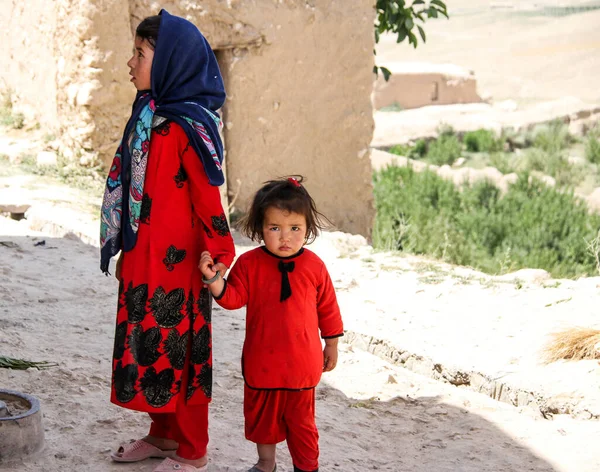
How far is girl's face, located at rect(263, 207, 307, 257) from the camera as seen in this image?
2.40 metres

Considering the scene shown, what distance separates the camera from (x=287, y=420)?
2461mm

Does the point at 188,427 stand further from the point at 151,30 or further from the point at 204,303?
the point at 151,30

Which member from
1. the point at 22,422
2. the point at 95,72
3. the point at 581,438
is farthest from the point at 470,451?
the point at 95,72

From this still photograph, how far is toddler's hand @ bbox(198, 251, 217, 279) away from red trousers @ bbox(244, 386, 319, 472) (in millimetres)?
379

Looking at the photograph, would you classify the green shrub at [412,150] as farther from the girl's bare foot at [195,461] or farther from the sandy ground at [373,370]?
the girl's bare foot at [195,461]

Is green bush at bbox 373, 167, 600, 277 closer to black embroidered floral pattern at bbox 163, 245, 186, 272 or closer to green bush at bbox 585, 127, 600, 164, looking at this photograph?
green bush at bbox 585, 127, 600, 164

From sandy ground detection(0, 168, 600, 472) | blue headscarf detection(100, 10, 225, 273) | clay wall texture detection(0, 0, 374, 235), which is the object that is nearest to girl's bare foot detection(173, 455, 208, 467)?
sandy ground detection(0, 168, 600, 472)

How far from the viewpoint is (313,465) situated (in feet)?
8.12

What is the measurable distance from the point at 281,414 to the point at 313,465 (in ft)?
0.59

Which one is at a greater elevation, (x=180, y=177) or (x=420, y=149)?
(x=180, y=177)

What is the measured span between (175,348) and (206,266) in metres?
0.29

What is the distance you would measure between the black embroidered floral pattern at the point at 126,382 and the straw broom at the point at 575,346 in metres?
2.29

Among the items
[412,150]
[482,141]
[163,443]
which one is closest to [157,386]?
[163,443]

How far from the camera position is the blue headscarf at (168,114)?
2.35 meters
